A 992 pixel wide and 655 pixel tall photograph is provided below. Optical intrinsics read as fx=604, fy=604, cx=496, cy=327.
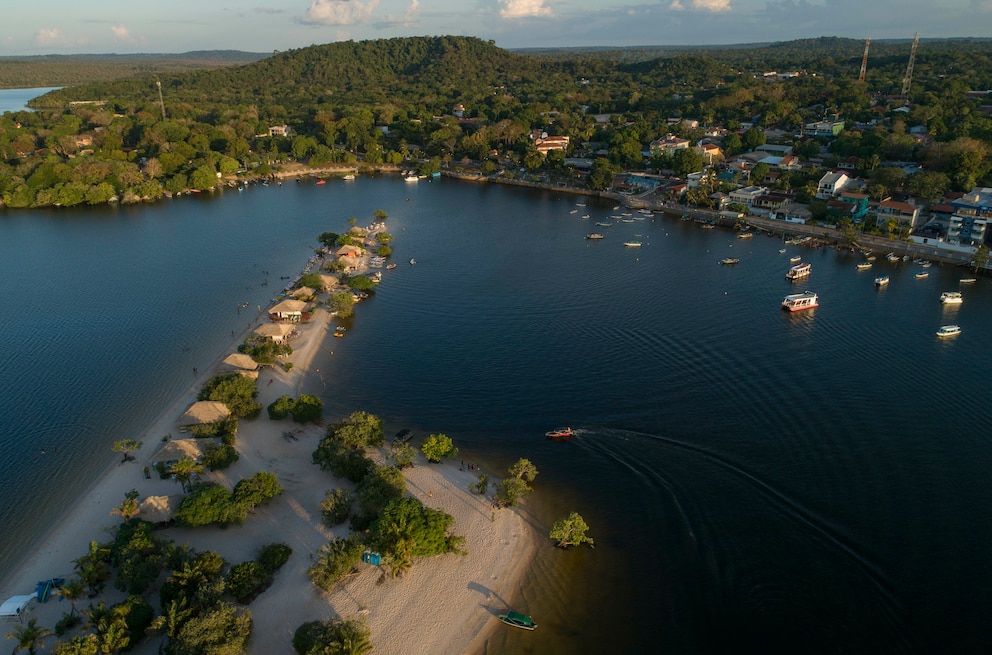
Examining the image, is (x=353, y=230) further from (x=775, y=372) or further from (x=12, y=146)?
(x=12, y=146)

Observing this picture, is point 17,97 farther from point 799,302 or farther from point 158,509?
point 799,302

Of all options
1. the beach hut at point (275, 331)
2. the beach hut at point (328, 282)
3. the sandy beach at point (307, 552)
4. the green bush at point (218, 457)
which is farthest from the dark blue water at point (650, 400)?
the green bush at point (218, 457)

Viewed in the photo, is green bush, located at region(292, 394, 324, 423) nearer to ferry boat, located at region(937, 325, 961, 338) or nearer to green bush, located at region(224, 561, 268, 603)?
green bush, located at region(224, 561, 268, 603)

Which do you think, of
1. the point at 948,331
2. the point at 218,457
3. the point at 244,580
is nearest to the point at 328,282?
the point at 218,457

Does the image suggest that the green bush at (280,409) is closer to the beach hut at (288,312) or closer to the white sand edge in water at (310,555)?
the white sand edge in water at (310,555)

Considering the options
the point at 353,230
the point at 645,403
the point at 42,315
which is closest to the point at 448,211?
the point at 353,230

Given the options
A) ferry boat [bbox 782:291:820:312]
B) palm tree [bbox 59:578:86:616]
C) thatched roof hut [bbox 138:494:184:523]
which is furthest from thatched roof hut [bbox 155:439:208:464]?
ferry boat [bbox 782:291:820:312]

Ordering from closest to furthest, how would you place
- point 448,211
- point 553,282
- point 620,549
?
point 620,549
point 553,282
point 448,211
